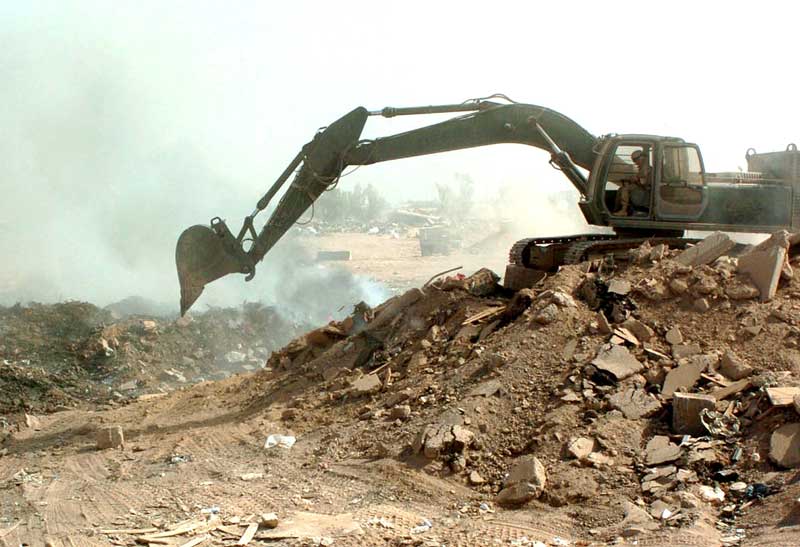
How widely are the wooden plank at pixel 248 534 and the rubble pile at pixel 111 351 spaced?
590 centimetres

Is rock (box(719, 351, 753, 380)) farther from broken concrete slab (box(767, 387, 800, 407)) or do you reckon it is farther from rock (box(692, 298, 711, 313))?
rock (box(692, 298, 711, 313))

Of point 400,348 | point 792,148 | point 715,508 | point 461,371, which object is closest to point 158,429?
point 400,348

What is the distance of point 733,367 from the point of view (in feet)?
25.1

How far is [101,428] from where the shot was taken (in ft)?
30.9

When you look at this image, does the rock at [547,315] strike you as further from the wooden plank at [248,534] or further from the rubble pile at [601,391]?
the wooden plank at [248,534]

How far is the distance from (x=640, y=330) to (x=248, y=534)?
4.21 metres

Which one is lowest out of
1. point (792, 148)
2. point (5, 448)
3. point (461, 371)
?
point (5, 448)

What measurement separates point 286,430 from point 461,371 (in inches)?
76.0

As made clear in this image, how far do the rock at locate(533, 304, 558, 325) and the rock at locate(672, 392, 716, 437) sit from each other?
5.89ft

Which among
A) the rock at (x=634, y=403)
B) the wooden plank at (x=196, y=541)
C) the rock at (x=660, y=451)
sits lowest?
the wooden plank at (x=196, y=541)

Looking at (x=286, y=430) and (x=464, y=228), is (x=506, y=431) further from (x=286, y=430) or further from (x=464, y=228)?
(x=464, y=228)

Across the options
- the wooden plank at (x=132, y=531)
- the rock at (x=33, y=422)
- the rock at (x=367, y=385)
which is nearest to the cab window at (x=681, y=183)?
the rock at (x=367, y=385)

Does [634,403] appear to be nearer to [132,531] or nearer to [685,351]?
[685,351]

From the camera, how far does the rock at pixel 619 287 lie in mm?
8836
